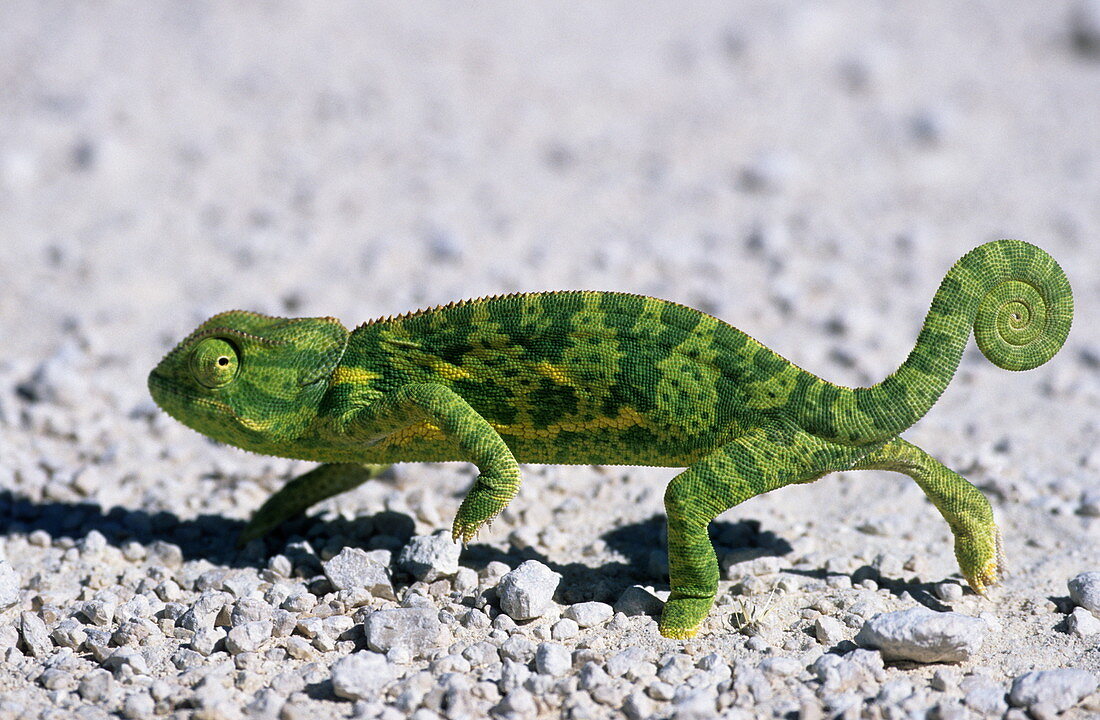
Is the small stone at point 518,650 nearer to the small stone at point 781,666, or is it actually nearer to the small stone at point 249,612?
the small stone at point 781,666

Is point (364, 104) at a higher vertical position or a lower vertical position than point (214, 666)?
higher

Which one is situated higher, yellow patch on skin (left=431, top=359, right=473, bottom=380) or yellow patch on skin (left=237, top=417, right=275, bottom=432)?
yellow patch on skin (left=431, top=359, right=473, bottom=380)

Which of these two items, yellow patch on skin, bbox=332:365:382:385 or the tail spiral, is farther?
yellow patch on skin, bbox=332:365:382:385

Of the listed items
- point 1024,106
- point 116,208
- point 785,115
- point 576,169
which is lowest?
point 116,208

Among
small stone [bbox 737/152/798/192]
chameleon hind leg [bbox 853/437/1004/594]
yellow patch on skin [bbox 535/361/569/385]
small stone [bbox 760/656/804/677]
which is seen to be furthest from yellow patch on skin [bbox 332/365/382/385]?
small stone [bbox 737/152/798/192]

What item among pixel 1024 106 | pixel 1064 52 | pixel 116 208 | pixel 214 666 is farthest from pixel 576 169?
pixel 214 666

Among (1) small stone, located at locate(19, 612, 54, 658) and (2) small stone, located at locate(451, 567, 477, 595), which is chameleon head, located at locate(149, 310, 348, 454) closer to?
(2) small stone, located at locate(451, 567, 477, 595)

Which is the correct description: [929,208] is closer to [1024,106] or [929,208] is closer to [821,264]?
[821,264]

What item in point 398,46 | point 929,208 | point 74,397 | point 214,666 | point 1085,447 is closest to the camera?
point 214,666
